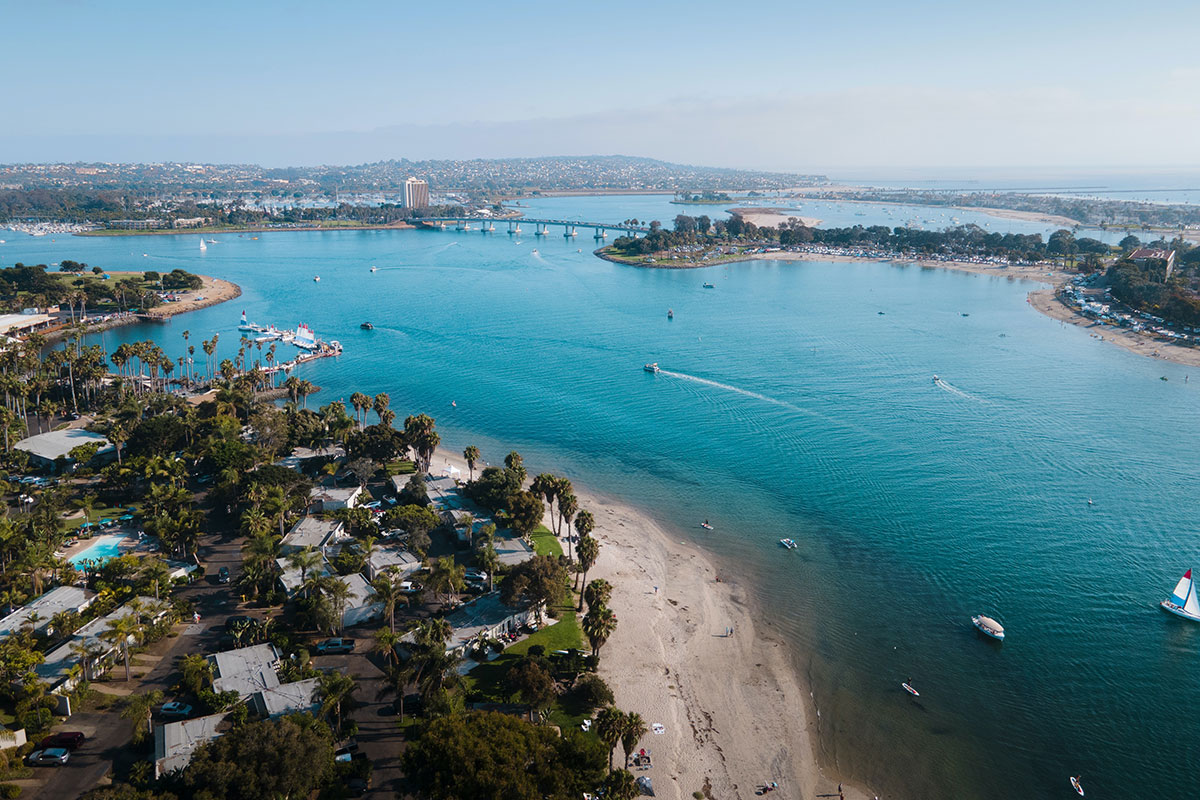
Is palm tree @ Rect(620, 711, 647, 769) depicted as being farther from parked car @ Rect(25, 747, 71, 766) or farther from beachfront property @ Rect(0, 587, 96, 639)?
beachfront property @ Rect(0, 587, 96, 639)

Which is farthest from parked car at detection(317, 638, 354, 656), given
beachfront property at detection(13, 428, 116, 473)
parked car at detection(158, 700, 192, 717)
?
beachfront property at detection(13, 428, 116, 473)

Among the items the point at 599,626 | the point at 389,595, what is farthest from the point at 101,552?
the point at 599,626

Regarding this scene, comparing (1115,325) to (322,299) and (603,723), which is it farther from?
(322,299)

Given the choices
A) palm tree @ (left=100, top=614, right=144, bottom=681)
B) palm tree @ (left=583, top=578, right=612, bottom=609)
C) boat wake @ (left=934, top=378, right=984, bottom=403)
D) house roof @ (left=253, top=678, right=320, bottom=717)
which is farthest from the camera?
boat wake @ (left=934, top=378, right=984, bottom=403)

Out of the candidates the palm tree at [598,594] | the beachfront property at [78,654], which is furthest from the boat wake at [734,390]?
the beachfront property at [78,654]

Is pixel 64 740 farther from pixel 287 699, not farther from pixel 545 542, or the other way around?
pixel 545 542

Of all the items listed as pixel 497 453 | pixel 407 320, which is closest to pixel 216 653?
pixel 497 453
